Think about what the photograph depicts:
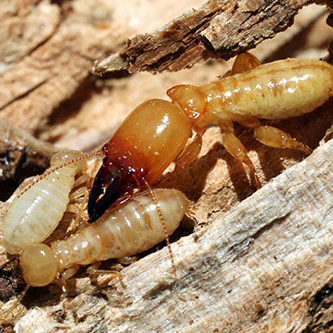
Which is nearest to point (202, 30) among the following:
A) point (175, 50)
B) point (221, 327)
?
point (175, 50)

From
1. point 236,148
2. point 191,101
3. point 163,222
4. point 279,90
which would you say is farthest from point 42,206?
point 279,90

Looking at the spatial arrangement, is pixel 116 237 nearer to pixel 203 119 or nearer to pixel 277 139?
pixel 203 119

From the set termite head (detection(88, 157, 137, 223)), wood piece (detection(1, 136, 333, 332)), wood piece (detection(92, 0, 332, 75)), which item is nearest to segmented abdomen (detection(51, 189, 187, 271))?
termite head (detection(88, 157, 137, 223))

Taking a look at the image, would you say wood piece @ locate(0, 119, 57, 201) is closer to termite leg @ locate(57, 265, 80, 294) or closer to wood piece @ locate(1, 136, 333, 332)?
termite leg @ locate(57, 265, 80, 294)

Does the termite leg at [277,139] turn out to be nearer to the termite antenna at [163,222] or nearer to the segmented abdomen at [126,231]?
the segmented abdomen at [126,231]

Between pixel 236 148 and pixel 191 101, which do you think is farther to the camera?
pixel 191 101

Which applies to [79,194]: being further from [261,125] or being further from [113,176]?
[261,125]

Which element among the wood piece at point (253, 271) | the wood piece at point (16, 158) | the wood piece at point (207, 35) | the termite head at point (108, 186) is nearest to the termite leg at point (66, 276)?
the wood piece at point (253, 271)
